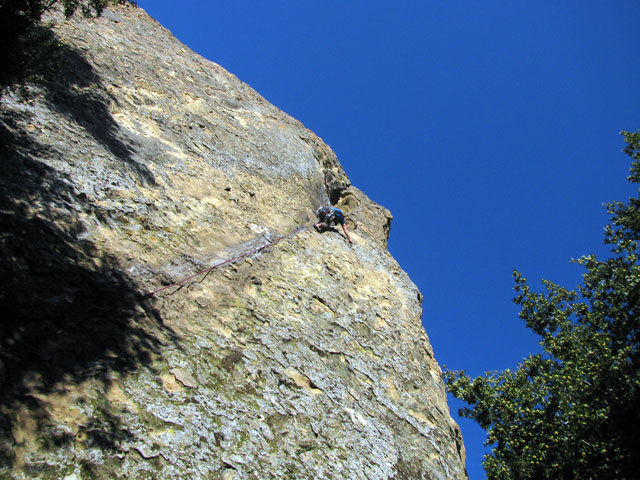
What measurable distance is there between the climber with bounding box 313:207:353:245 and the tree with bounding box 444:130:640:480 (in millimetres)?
8046

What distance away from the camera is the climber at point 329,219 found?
12008 mm

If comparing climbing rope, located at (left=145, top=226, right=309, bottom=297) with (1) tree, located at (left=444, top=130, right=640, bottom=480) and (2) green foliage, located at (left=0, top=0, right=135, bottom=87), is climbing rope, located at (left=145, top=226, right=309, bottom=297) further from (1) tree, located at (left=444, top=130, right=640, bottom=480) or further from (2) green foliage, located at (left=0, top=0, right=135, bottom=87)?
(1) tree, located at (left=444, top=130, right=640, bottom=480)

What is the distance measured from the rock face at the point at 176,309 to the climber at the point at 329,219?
38cm

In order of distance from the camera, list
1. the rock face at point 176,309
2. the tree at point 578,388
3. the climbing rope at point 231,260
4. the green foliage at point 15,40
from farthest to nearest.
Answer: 1. the tree at point 578,388
2. the climbing rope at point 231,260
3. the green foliage at point 15,40
4. the rock face at point 176,309

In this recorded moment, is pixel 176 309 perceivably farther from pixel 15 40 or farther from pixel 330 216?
pixel 330 216

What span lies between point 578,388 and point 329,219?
29.0 ft

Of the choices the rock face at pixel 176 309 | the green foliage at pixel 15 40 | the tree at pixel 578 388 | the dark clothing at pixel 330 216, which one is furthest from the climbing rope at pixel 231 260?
the tree at pixel 578 388

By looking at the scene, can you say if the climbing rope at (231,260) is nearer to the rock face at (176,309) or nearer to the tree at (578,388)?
the rock face at (176,309)

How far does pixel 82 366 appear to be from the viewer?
473 centimetres

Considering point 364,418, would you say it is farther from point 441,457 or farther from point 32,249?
point 32,249

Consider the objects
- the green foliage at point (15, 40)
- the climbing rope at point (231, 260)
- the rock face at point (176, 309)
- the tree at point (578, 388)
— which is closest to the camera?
the rock face at point (176, 309)

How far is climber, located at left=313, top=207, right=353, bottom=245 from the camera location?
39.4 feet

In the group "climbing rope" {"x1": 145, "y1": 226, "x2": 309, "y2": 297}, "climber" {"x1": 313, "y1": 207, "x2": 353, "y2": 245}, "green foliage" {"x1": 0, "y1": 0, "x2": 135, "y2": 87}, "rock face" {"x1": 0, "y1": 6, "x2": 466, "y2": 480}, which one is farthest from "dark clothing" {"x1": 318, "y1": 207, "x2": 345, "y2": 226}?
"green foliage" {"x1": 0, "y1": 0, "x2": 135, "y2": 87}

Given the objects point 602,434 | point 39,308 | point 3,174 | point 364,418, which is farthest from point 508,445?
point 3,174
